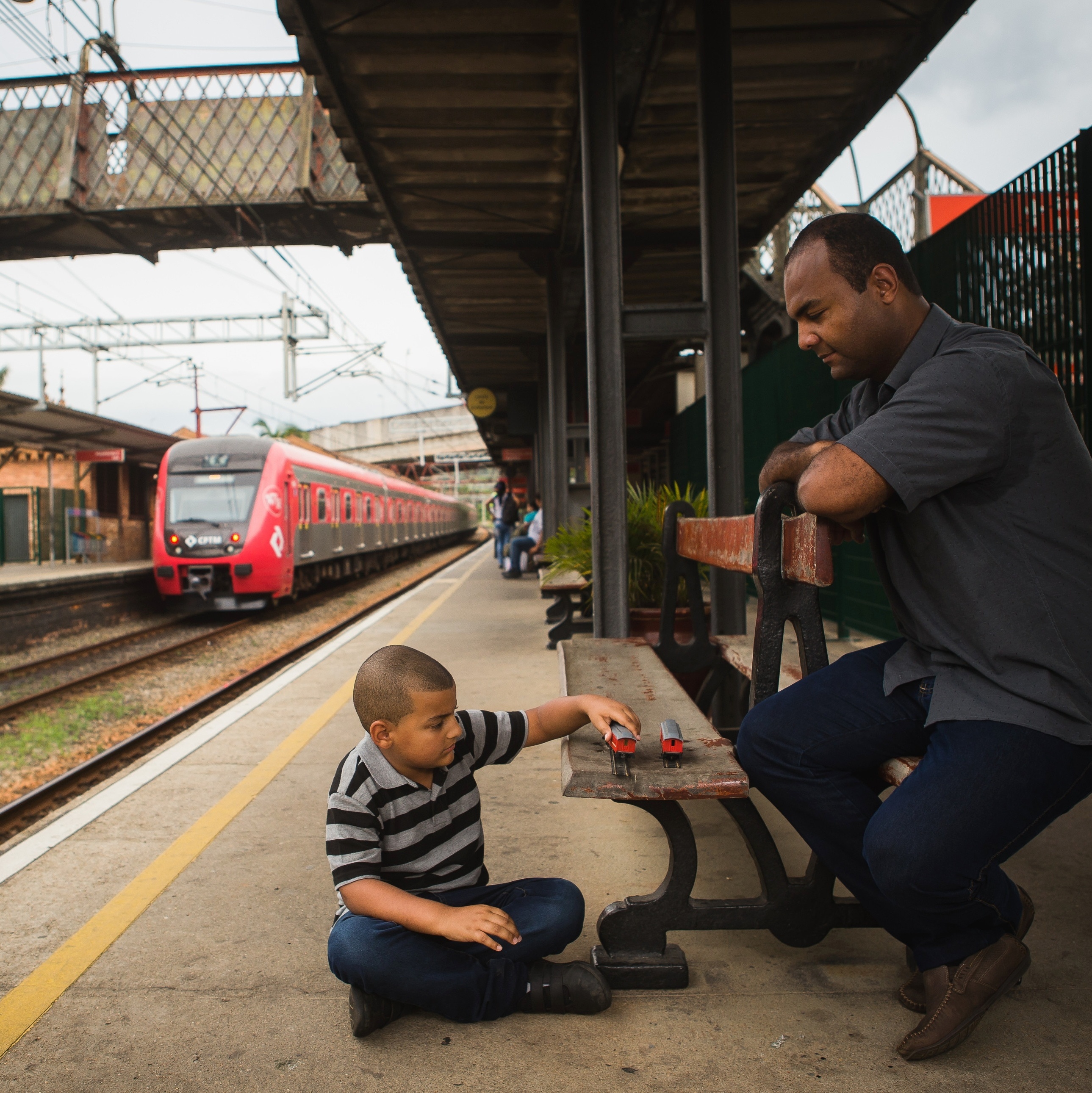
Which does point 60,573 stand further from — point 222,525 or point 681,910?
point 681,910

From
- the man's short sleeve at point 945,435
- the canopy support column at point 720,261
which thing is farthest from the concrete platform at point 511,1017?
the canopy support column at point 720,261

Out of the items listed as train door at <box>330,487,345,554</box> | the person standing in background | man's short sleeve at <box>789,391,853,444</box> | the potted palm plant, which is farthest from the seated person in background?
man's short sleeve at <box>789,391,853,444</box>

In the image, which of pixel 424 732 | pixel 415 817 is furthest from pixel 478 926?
pixel 424 732

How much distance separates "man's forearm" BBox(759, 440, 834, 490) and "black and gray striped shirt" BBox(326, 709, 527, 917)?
36.6 inches

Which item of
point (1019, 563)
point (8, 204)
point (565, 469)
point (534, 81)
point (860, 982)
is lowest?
point (860, 982)

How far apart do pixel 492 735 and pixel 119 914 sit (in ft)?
4.51

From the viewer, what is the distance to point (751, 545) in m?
2.73

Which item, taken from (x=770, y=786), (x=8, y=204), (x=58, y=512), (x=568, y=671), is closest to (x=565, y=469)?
(x=568, y=671)

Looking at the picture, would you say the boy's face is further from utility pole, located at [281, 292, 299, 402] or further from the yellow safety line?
utility pole, located at [281, 292, 299, 402]

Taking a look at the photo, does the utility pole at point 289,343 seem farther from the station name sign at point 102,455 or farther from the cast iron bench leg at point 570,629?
the cast iron bench leg at point 570,629

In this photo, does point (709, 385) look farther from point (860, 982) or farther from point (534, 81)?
point (860, 982)

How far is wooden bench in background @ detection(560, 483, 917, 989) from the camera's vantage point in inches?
83.2

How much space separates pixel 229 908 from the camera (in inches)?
110

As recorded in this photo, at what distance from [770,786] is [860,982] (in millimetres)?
547
